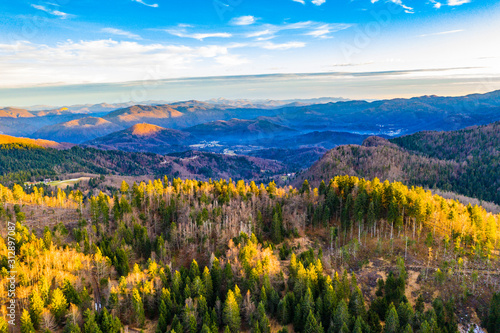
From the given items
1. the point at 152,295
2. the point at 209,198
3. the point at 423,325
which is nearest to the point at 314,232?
the point at 209,198

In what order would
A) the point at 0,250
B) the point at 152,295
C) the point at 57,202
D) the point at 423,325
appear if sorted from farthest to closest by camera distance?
the point at 57,202 < the point at 0,250 < the point at 152,295 < the point at 423,325

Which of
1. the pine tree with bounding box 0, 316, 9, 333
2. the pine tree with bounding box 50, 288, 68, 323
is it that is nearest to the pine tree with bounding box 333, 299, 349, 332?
the pine tree with bounding box 50, 288, 68, 323

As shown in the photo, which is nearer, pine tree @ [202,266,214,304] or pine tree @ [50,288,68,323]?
pine tree @ [50,288,68,323]

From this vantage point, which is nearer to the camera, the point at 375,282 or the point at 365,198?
the point at 375,282

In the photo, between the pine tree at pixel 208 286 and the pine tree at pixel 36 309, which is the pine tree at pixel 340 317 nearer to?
the pine tree at pixel 208 286

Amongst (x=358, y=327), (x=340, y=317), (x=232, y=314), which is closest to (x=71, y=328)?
(x=232, y=314)

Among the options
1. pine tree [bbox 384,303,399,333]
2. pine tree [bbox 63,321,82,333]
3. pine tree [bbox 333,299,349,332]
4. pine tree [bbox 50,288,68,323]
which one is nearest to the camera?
pine tree [bbox 63,321,82,333]

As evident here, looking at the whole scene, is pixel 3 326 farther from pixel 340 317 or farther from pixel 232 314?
pixel 340 317

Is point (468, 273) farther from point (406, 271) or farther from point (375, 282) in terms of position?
point (375, 282)

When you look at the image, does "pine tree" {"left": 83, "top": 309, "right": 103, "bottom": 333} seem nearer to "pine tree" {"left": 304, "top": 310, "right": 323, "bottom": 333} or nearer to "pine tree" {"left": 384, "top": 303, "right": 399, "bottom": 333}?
"pine tree" {"left": 304, "top": 310, "right": 323, "bottom": 333}
